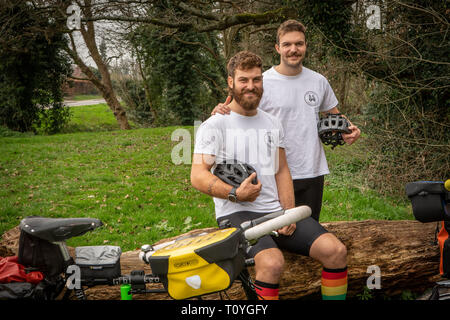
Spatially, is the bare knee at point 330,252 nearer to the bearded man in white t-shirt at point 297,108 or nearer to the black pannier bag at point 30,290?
the bearded man in white t-shirt at point 297,108

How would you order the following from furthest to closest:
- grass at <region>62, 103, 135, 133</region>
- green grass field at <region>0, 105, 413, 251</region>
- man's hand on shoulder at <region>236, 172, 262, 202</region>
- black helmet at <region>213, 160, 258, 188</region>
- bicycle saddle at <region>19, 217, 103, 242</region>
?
grass at <region>62, 103, 135, 133</region> → green grass field at <region>0, 105, 413, 251</region> → black helmet at <region>213, 160, 258, 188</region> → man's hand on shoulder at <region>236, 172, 262, 202</region> → bicycle saddle at <region>19, 217, 103, 242</region>

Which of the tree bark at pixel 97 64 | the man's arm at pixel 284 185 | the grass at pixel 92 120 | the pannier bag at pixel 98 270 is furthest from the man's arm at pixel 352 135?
the grass at pixel 92 120

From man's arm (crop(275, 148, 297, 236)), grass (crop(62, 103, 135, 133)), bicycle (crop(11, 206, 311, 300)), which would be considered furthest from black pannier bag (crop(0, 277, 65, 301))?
grass (crop(62, 103, 135, 133))

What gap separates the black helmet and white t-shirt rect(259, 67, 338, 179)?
0.97 m

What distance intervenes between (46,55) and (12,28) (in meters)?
3.23

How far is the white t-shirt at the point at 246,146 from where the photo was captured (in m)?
2.94

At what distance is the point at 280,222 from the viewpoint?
195cm

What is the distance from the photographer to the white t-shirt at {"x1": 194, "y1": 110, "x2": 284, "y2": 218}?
9.64 ft

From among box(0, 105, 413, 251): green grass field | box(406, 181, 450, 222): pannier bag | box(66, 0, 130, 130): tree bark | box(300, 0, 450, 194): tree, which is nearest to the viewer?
box(406, 181, 450, 222): pannier bag

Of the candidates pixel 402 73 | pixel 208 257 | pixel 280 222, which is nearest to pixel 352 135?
pixel 280 222

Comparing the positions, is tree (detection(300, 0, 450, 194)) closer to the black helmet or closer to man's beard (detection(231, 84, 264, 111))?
man's beard (detection(231, 84, 264, 111))

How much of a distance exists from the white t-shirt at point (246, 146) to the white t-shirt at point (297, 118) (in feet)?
1.63

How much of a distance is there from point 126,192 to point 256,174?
6.68m
